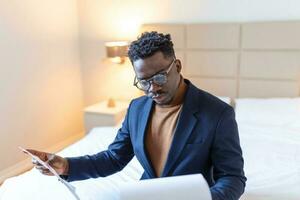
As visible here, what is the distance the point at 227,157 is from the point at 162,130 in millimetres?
254

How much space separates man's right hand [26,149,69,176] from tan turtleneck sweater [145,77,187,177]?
314 mm

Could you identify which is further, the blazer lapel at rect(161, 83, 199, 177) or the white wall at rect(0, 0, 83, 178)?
the white wall at rect(0, 0, 83, 178)

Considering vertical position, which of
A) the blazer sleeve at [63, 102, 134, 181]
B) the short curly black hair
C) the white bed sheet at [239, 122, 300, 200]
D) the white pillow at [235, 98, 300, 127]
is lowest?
the white bed sheet at [239, 122, 300, 200]

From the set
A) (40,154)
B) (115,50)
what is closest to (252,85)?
(115,50)

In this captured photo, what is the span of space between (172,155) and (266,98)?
2.07 m

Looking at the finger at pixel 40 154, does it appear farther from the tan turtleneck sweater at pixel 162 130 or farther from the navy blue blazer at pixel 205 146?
the tan turtleneck sweater at pixel 162 130

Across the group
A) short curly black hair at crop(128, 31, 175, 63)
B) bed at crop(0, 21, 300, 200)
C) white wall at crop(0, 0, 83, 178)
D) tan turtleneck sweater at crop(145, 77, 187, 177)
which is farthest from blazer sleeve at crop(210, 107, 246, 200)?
white wall at crop(0, 0, 83, 178)

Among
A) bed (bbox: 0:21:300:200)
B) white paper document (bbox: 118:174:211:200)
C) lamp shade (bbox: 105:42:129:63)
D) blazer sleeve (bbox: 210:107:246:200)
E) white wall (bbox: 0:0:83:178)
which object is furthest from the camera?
lamp shade (bbox: 105:42:129:63)

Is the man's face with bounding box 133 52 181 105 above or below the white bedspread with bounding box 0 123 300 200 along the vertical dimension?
above

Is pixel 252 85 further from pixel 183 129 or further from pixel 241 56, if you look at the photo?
pixel 183 129

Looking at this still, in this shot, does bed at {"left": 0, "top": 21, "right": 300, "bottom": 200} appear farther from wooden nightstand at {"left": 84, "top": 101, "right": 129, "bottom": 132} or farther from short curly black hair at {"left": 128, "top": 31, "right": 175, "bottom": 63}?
short curly black hair at {"left": 128, "top": 31, "right": 175, "bottom": 63}

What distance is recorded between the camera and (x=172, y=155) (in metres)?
1.08

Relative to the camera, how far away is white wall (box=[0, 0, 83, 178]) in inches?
108

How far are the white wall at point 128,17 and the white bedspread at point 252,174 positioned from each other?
1068mm
